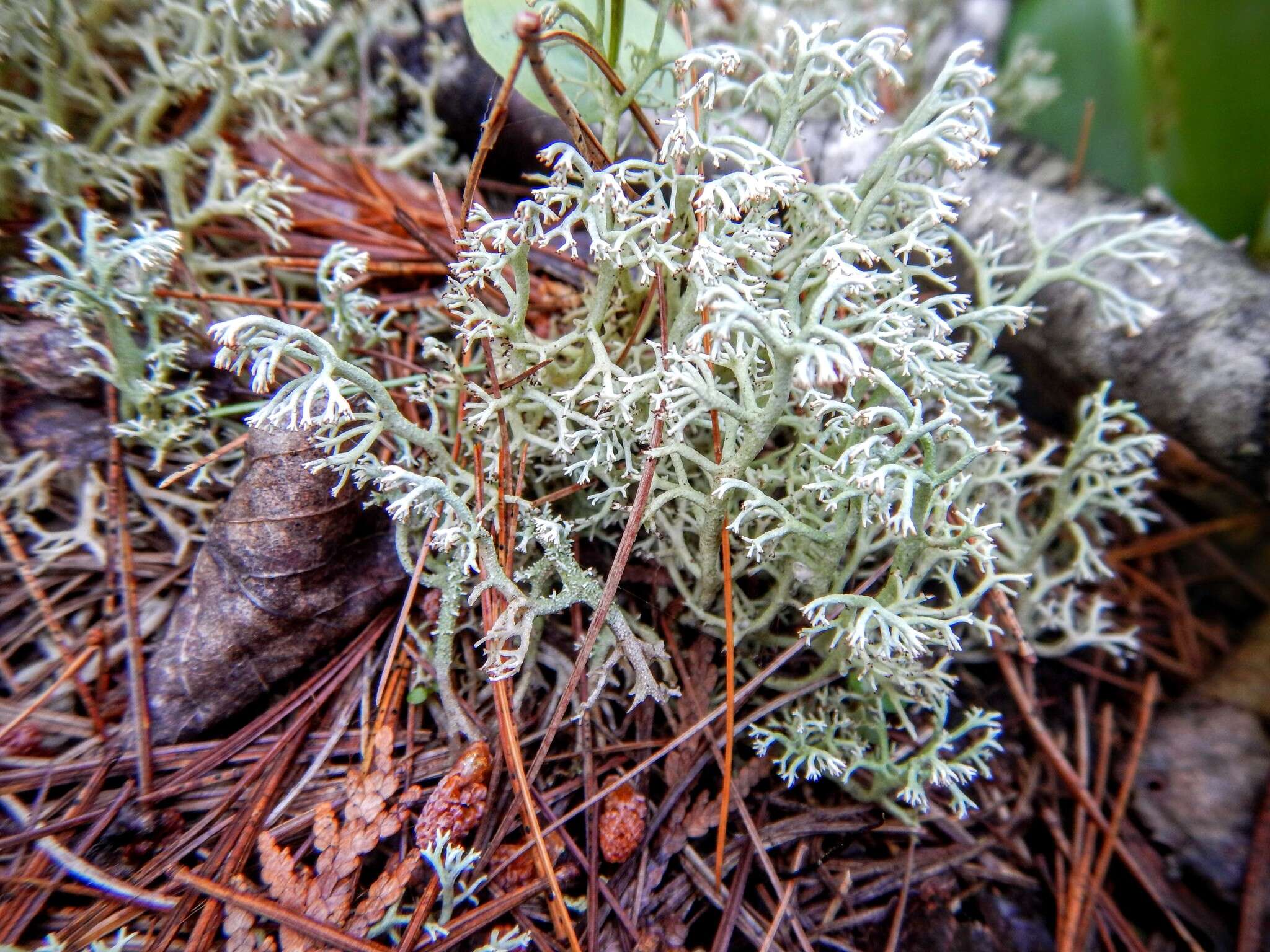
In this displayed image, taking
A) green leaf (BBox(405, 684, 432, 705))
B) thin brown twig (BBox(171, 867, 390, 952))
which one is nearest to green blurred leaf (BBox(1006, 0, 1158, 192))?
green leaf (BBox(405, 684, 432, 705))

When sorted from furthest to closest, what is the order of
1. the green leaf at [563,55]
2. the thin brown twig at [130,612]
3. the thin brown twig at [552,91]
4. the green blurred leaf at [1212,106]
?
1. the green blurred leaf at [1212,106]
2. the green leaf at [563,55]
3. the thin brown twig at [130,612]
4. the thin brown twig at [552,91]

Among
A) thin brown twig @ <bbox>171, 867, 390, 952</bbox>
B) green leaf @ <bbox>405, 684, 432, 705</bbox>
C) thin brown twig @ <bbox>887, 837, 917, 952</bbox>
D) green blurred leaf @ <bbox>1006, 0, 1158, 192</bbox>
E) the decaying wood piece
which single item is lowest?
thin brown twig @ <bbox>887, 837, 917, 952</bbox>

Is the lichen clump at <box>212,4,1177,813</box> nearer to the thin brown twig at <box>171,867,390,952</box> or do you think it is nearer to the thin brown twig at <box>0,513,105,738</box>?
the thin brown twig at <box>171,867,390,952</box>

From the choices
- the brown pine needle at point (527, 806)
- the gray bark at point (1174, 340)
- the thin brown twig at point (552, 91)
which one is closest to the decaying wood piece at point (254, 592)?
the brown pine needle at point (527, 806)

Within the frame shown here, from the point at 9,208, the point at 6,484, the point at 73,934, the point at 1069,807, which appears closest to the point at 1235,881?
the point at 1069,807

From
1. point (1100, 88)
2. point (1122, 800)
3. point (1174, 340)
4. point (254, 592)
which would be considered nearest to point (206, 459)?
point (254, 592)

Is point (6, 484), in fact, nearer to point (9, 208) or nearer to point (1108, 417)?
point (9, 208)

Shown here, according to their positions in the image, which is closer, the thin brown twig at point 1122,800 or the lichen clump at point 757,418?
the lichen clump at point 757,418

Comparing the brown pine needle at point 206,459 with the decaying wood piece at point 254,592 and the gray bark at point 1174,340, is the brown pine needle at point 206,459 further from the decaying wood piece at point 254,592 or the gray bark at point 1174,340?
the gray bark at point 1174,340
